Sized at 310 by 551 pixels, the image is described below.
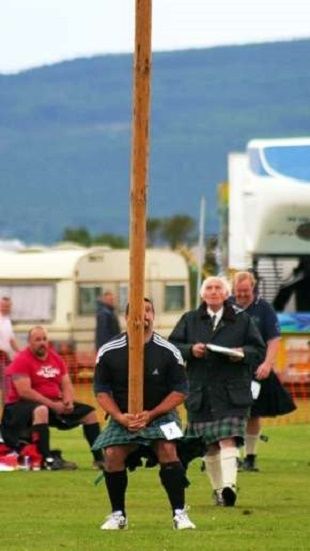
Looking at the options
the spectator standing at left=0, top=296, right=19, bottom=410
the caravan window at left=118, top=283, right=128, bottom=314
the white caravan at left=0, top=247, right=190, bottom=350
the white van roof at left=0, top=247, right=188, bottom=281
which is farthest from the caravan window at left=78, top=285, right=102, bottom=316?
the spectator standing at left=0, top=296, right=19, bottom=410

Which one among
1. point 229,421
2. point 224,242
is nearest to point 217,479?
point 229,421

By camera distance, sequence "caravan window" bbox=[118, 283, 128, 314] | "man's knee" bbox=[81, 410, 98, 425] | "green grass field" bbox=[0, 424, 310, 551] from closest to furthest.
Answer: "green grass field" bbox=[0, 424, 310, 551], "man's knee" bbox=[81, 410, 98, 425], "caravan window" bbox=[118, 283, 128, 314]

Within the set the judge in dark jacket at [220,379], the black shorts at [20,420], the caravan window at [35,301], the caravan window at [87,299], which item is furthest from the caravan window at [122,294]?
the judge in dark jacket at [220,379]

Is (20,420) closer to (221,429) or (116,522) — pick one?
(221,429)

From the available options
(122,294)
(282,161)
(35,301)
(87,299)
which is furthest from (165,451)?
(122,294)

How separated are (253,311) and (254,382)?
52 cm

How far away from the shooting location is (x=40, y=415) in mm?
16953

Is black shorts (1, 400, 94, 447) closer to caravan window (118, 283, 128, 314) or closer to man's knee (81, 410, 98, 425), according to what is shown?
man's knee (81, 410, 98, 425)

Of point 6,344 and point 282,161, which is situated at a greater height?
point 282,161

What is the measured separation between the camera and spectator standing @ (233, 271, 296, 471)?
16.1 meters

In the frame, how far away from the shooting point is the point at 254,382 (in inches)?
641

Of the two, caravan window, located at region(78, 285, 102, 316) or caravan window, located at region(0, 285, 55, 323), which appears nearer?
caravan window, located at region(0, 285, 55, 323)

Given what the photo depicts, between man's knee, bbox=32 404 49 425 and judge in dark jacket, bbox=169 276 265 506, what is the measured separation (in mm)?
3350

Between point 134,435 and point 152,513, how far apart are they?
1555mm
